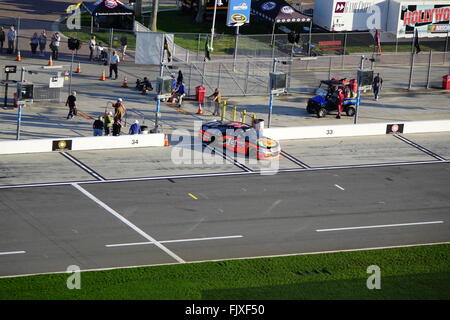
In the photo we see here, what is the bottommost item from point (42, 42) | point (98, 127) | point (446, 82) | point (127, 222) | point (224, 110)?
point (127, 222)

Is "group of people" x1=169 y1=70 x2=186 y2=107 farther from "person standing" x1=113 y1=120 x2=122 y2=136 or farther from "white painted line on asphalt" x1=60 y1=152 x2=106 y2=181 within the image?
"white painted line on asphalt" x1=60 y1=152 x2=106 y2=181

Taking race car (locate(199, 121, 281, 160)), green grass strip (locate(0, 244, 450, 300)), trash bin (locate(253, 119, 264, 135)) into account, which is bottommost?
green grass strip (locate(0, 244, 450, 300))

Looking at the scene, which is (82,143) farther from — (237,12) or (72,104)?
(237,12)

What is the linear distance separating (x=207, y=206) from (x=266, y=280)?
22.1ft

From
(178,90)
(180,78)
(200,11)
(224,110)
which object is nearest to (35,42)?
(180,78)

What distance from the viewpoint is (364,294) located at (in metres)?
28.9

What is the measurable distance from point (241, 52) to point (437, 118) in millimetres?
13198

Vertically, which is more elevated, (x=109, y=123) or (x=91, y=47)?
(x=91, y=47)

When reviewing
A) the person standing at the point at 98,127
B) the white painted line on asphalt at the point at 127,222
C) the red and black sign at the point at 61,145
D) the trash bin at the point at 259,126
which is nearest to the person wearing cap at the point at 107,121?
the person standing at the point at 98,127

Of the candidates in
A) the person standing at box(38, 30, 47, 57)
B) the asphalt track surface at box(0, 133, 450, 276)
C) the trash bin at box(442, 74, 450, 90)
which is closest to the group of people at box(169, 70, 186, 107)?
the asphalt track surface at box(0, 133, 450, 276)

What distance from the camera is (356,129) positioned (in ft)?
151

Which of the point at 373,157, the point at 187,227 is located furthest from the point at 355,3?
the point at 187,227

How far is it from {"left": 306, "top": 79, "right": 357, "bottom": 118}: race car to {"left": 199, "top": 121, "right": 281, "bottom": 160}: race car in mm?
7271

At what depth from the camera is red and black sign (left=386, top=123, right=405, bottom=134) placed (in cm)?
4641
